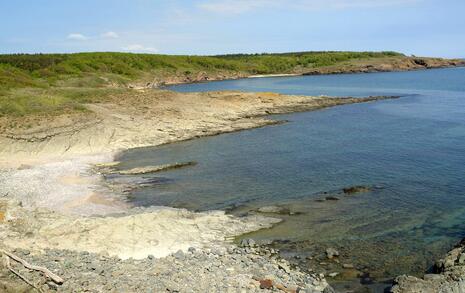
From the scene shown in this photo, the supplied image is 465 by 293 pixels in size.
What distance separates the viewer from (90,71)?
4596 inches

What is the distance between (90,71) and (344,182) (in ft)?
333

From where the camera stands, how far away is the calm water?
1945 cm

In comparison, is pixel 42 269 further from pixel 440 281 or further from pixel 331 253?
pixel 440 281

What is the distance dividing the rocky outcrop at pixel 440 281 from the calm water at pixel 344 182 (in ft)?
4.33

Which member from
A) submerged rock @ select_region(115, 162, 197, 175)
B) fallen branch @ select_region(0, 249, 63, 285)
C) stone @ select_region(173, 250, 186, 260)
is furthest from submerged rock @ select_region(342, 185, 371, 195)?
fallen branch @ select_region(0, 249, 63, 285)

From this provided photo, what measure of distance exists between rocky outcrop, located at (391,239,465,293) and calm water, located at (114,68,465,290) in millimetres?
1319

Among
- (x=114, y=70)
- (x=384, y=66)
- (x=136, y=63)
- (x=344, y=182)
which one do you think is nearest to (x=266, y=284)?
(x=344, y=182)

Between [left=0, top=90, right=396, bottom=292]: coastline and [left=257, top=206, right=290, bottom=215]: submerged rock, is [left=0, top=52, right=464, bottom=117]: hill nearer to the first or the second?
[left=0, top=90, right=396, bottom=292]: coastline

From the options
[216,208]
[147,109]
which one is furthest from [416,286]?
[147,109]

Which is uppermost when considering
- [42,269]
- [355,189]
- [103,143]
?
[103,143]

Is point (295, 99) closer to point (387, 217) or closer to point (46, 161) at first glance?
point (46, 161)

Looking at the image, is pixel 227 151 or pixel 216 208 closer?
pixel 216 208

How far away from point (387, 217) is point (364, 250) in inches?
167

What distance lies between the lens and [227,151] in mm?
39062
